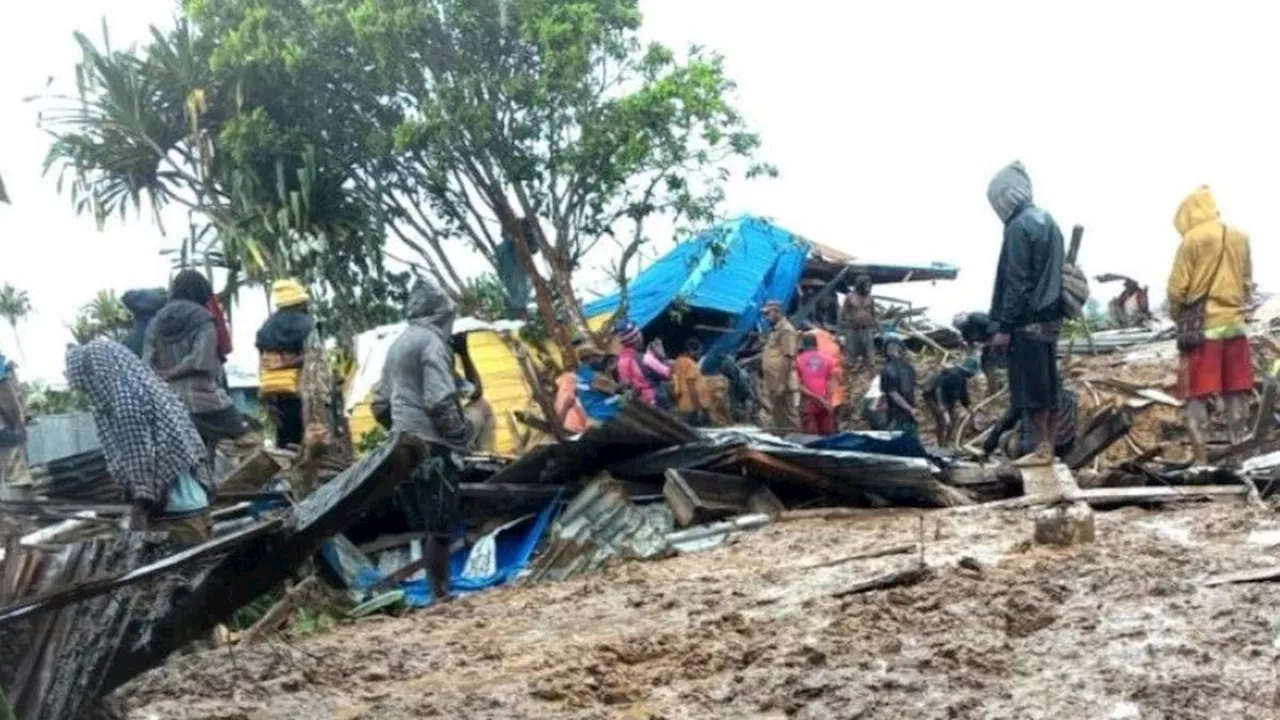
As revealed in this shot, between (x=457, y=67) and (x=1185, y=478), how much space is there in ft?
44.6

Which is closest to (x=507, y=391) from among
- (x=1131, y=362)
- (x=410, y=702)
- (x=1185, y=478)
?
(x=1131, y=362)

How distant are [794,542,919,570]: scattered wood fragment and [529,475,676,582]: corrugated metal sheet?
4.83 ft

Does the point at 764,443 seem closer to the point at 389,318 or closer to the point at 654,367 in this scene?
the point at 654,367

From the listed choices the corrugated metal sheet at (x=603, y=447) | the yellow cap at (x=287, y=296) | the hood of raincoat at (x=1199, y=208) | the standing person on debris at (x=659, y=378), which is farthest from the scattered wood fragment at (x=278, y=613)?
the standing person on debris at (x=659, y=378)

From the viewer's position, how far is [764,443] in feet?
25.9

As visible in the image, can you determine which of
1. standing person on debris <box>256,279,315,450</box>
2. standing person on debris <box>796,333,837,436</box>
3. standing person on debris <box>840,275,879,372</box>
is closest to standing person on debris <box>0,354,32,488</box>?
standing person on debris <box>256,279,315,450</box>

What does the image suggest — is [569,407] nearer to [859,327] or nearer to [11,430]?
[11,430]

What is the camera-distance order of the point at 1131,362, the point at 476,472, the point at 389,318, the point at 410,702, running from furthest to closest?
the point at 389,318
the point at 1131,362
the point at 476,472
the point at 410,702

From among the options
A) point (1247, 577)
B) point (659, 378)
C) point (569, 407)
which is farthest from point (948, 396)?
point (1247, 577)

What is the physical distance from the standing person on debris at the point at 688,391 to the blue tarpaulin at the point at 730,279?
5786 mm

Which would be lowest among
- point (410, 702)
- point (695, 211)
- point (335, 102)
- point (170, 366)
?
point (410, 702)

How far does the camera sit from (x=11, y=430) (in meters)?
9.98

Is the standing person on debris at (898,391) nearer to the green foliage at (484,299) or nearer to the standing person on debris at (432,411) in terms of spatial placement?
the green foliage at (484,299)

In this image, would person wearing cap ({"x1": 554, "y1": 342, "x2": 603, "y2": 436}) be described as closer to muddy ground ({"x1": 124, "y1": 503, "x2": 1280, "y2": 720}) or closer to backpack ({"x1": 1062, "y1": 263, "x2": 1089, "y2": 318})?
backpack ({"x1": 1062, "y1": 263, "x2": 1089, "y2": 318})
